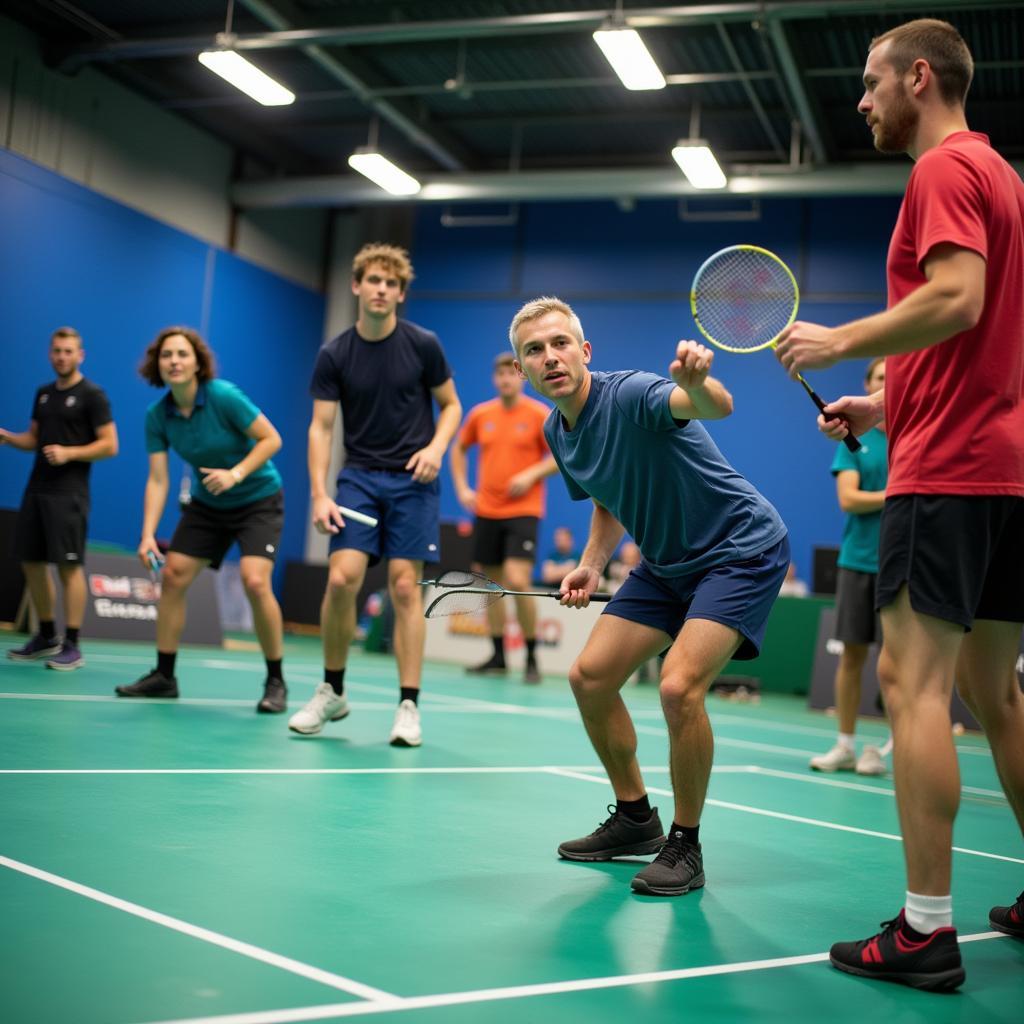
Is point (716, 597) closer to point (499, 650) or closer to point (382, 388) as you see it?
point (382, 388)

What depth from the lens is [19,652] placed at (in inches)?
325

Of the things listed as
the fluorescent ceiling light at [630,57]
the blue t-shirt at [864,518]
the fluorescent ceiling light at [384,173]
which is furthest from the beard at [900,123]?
the fluorescent ceiling light at [384,173]

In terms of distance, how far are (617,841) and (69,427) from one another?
19.5ft

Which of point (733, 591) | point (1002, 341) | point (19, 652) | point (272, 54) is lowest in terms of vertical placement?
point (19, 652)

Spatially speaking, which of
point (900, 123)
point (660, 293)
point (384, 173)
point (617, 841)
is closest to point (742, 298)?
point (900, 123)

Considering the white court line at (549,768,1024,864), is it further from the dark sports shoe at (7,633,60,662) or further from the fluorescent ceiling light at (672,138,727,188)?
the fluorescent ceiling light at (672,138,727,188)

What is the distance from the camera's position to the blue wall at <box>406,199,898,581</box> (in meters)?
17.1

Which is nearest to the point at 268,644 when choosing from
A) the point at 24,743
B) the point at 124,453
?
the point at 24,743

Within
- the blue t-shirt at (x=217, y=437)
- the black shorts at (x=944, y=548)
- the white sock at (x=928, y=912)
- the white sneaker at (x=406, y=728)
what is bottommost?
the white sneaker at (x=406, y=728)

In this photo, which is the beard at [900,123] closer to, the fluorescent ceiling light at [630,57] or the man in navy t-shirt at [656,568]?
the man in navy t-shirt at [656,568]

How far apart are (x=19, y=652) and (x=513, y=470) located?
4.35m

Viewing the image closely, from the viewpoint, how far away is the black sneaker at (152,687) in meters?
6.63

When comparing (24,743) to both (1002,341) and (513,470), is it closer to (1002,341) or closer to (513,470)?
(1002,341)

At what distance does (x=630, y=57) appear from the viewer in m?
12.0
